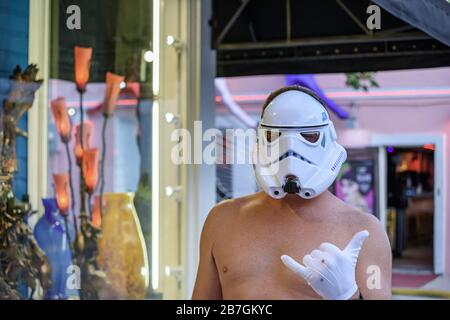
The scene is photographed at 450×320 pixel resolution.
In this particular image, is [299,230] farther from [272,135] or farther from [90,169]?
[90,169]

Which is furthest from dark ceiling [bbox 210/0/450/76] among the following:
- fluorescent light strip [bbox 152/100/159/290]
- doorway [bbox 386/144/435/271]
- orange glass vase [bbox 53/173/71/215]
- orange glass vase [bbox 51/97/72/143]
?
doorway [bbox 386/144/435/271]

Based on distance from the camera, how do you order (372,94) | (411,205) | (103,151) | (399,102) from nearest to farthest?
(103,151) → (399,102) → (372,94) → (411,205)

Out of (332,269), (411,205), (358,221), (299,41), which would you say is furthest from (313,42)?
(411,205)

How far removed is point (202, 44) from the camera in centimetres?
295

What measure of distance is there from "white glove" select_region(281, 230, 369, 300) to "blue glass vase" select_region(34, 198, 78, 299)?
1160 millimetres

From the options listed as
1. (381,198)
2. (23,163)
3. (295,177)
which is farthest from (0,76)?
(381,198)

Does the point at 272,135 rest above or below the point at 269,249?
above

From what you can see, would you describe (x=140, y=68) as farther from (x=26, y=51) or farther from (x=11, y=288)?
(x=11, y=288)

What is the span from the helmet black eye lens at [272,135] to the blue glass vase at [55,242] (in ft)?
3.72

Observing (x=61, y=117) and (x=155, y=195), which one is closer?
(x=61, y=117)

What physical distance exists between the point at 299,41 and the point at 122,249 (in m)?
1.08

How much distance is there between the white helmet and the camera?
70.3 inches

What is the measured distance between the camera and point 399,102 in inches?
157
